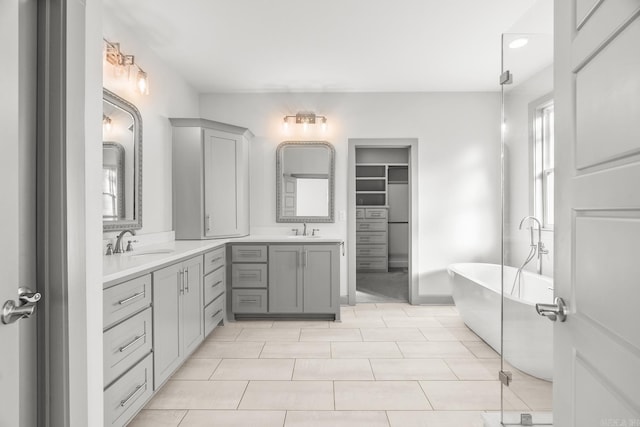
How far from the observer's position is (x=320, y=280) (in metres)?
3.89

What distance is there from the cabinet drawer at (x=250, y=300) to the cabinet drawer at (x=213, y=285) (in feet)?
0.78

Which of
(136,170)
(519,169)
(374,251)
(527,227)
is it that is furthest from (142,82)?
(374,251)

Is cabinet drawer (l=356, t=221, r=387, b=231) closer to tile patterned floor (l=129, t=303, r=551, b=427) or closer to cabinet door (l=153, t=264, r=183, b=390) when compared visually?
tile patterned floor (l=129, t=303, r=551, b=427)

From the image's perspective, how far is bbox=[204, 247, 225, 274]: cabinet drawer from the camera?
10.4 feet

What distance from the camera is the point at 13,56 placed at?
91cm

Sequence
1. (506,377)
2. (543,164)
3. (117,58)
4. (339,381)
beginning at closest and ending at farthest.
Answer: (543,164)
(506,377)
(339,381)
(117,58)

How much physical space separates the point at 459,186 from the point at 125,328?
3928 mm

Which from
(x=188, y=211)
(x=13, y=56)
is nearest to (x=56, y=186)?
(x=13, y=56)

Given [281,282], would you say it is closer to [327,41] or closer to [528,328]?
[327,41]

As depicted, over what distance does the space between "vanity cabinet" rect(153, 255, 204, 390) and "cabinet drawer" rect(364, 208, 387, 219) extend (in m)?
4.35

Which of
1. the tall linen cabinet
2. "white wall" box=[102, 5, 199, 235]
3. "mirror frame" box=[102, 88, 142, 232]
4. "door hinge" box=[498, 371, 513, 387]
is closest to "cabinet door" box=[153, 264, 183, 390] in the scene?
"mirror frame" box=[102, 88, 142, 232]

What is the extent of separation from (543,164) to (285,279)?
2887mm

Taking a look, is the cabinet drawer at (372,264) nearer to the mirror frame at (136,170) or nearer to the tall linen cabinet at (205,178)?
the tall linen cabinet at (205,178)

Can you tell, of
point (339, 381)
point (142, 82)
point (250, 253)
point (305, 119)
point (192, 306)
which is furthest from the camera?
point (305, 119)
